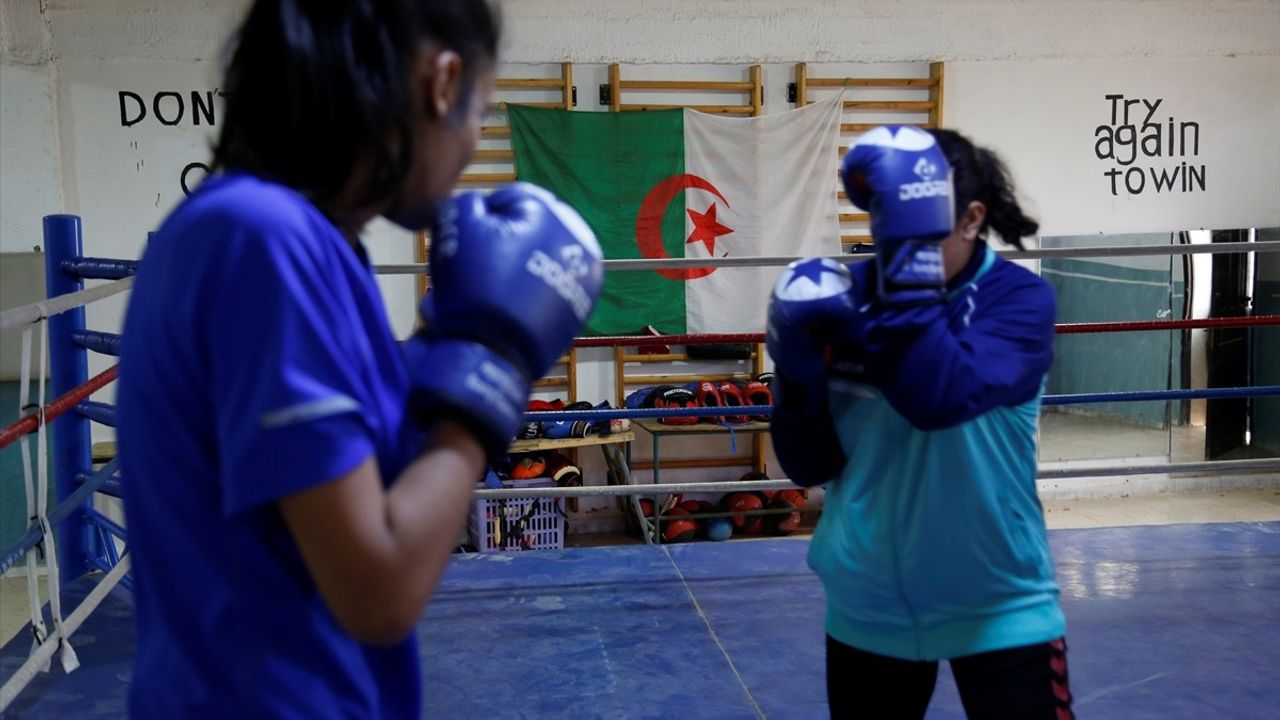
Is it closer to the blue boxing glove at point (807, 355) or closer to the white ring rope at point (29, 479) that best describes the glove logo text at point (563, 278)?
the blue boxing glove at point (807, 355)

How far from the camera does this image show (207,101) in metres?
5.07

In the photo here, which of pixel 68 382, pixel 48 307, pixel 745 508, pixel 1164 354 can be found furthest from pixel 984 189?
pixel 1164 354

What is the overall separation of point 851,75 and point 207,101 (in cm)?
321

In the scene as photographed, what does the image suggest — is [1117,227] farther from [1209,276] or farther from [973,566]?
[973,566]

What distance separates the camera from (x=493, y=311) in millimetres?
646

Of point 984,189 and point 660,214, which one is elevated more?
point 660,214

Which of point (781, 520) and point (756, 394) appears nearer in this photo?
point (756, 394)

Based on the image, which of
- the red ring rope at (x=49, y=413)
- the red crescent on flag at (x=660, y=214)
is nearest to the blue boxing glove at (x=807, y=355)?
the red ring rope at (x=49, y=413)

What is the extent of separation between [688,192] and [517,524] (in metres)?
1.84

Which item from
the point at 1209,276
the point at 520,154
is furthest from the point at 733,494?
the point at 1209,276

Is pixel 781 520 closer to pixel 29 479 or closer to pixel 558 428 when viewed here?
pixel 558 428

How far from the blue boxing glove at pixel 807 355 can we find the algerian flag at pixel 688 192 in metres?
3.87

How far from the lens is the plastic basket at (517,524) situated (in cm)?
501

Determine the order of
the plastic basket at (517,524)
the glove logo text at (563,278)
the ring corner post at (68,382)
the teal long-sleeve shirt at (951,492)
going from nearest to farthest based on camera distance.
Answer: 1. the glove logo text at (563,278)
2. the teal long-sleeve shirt at (951,492)
3. the ring corner post at (68,382)
4. the plastic basket at (517,524)
